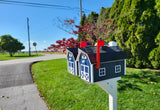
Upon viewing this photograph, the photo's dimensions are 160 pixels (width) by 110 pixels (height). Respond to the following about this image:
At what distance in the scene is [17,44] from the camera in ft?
88.1

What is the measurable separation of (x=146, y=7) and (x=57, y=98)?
7.43 m

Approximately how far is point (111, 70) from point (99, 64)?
0.35m

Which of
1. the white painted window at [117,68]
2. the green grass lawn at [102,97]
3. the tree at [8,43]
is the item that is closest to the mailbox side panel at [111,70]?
the white painted window at [117,68]

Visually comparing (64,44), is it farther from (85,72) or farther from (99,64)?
(99,64)

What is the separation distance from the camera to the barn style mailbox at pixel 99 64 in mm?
1346

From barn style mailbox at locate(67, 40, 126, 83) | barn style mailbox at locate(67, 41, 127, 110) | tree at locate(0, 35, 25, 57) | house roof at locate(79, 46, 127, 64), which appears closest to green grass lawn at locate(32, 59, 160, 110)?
barn style mailbox at locate(67, 41, 127, 110)

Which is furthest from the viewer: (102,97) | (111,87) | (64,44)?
(102,97)

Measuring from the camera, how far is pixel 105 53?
1.42 m

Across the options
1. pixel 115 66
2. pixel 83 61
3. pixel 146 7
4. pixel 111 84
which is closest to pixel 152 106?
pixel 111 84

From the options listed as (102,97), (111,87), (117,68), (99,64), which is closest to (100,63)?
(99,64)

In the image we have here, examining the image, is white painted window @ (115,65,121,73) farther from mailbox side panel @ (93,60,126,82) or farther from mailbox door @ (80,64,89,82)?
mailbox door @ (80,64,89,82)

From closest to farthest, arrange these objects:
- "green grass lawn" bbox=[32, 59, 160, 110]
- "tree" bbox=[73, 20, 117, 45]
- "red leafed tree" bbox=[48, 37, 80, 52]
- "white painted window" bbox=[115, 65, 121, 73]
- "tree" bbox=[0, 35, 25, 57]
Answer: "white painted window" bbox=[115, 65, 121, 73], "red leafed tree" bbox=[48, 37, 80, 52], "green grass lawn" bbox=[32, 59, 160, 110], "tree" bbox=[73, 20, 117, 45], "tree" bbox=[0, 35, 25, 57]

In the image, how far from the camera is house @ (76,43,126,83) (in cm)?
135

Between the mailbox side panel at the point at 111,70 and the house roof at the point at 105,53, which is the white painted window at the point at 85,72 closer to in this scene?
the mailbox side panel at the point at 111,70
